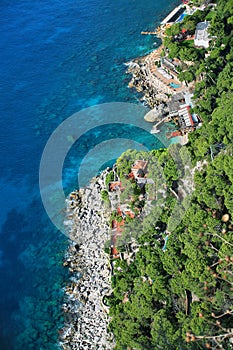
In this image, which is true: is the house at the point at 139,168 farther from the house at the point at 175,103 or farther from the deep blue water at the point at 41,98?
Answer: the house at the point at 175,103

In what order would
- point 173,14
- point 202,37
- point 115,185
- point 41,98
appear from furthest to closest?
1. point 173,14
2. point 41,98
3. point 202,37
4. point 115,185

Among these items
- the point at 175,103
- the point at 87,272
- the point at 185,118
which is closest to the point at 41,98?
the point at 175,103

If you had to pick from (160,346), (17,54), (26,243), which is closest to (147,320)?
(160,346)

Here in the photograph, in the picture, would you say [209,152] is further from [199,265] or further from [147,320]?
[147,320]

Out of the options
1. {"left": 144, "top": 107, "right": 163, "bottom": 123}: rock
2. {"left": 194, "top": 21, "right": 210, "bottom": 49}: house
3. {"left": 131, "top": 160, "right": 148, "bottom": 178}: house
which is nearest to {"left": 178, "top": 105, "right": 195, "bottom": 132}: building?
{"left": 144, "top": 107, "right": 163, "bottom": 123}: rock

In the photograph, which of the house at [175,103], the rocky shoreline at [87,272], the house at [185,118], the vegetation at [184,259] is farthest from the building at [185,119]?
the rocky shoreline at [87,272]

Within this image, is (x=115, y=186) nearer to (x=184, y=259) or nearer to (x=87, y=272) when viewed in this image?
(x=87, y=272)

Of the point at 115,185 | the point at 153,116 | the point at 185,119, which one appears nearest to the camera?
the point at 115,185
